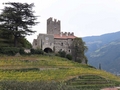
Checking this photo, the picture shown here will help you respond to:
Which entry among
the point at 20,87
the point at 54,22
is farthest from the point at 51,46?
the point at 20,87

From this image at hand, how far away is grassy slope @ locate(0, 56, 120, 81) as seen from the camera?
36.3 m

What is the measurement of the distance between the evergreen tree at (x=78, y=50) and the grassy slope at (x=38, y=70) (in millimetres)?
12652

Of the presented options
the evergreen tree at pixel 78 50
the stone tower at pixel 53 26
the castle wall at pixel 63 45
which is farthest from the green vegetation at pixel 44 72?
the stone tower at pixel 53 26

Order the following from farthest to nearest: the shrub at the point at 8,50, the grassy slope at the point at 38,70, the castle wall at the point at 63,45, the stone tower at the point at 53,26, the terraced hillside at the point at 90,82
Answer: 1. the stone tower at the point at 53,26
2. the castle wall at the point at 63,45
3. the shrub at the point at 8,50
4. the grassy slope at the point at 38,70
5. the terraced hillside at the point at 90,82

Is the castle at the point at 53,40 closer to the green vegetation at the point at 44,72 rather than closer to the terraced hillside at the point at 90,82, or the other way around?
the green vegetation at the point at 44,72

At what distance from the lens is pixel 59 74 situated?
3906 centimetres

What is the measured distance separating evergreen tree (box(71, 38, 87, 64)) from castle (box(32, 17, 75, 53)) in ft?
4.72

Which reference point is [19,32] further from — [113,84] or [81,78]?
[113,84]

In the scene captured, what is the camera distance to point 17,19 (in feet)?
175

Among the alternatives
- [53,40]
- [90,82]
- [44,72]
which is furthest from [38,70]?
[53,40]

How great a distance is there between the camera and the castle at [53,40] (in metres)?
63.8

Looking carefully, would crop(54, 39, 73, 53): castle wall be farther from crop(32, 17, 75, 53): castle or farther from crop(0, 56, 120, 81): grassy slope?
crop(0, 56, 120, 81): grassy slope

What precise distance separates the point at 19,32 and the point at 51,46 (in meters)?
13.2

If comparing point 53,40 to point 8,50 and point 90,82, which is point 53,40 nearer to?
point 8,50
